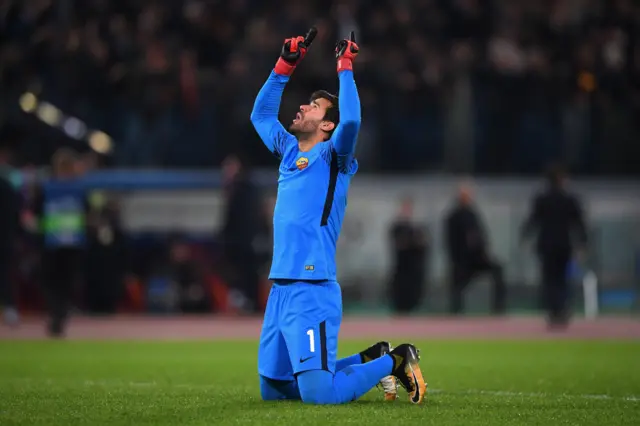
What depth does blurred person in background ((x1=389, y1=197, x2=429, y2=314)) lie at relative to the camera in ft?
72.1

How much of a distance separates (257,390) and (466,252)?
40.6 ft

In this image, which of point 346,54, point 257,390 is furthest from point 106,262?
point 346,54

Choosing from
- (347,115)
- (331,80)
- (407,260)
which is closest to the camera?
(347,115)

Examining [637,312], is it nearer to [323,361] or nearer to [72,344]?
[72,344]

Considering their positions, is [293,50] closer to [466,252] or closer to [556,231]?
[556,231]

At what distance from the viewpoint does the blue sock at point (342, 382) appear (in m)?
8.14

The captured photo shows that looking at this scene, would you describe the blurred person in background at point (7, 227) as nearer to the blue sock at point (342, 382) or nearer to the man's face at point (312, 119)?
the man's face at point (312, 119)

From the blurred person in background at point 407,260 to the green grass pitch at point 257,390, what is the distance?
214 inches

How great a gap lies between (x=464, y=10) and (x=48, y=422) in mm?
17420

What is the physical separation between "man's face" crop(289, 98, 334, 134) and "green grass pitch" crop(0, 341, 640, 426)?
1965 millimetres

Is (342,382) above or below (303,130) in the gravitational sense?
below

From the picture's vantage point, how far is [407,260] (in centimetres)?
2223

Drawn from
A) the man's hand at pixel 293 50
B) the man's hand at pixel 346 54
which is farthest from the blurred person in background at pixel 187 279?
the man's hand at pixel 346 54

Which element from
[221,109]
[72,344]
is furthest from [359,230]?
[72,344]
